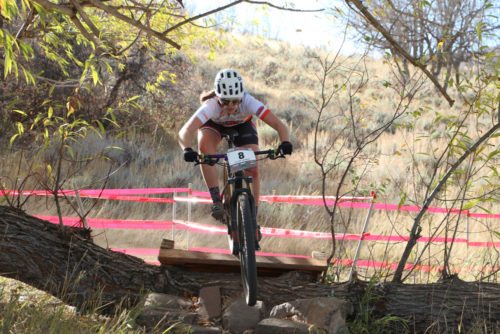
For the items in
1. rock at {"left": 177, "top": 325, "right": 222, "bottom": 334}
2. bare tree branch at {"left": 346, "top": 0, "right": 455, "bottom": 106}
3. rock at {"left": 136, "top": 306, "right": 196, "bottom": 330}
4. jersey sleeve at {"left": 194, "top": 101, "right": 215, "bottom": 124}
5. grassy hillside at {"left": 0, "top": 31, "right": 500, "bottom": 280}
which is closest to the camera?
bare tree branch at {"left": 346, "top": 0, "right": 455, "bottom": 106}

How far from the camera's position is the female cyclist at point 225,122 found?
427 cm

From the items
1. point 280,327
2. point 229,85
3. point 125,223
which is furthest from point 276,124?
point 125,223

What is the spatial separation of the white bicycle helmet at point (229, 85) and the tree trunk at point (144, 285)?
166cm

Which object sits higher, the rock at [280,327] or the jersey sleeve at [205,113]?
the jersey sleeve at [205,113]

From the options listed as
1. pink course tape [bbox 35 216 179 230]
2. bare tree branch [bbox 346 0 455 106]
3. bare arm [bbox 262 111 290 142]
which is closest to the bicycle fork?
bare arm [bbox 262 111 290 142]

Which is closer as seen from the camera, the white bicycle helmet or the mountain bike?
the mountain bike

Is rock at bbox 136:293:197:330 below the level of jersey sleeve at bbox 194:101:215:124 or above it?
Result: below

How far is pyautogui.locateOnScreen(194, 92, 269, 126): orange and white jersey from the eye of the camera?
450cm

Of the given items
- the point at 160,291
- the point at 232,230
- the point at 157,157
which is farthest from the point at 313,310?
the point at 157,157

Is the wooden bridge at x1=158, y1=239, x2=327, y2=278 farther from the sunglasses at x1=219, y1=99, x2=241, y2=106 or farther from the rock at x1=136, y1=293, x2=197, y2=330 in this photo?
the sunglasses at x1=219, y1=99, x2=241, y2=106

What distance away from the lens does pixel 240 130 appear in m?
4.77

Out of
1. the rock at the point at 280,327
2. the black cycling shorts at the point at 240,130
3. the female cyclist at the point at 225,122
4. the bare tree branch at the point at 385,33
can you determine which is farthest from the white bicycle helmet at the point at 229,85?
the rock at the point at 280,327

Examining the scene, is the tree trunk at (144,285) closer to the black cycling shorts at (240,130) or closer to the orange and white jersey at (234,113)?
the black cycling shorts at (240,130)

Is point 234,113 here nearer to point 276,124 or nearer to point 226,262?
point 276,124
